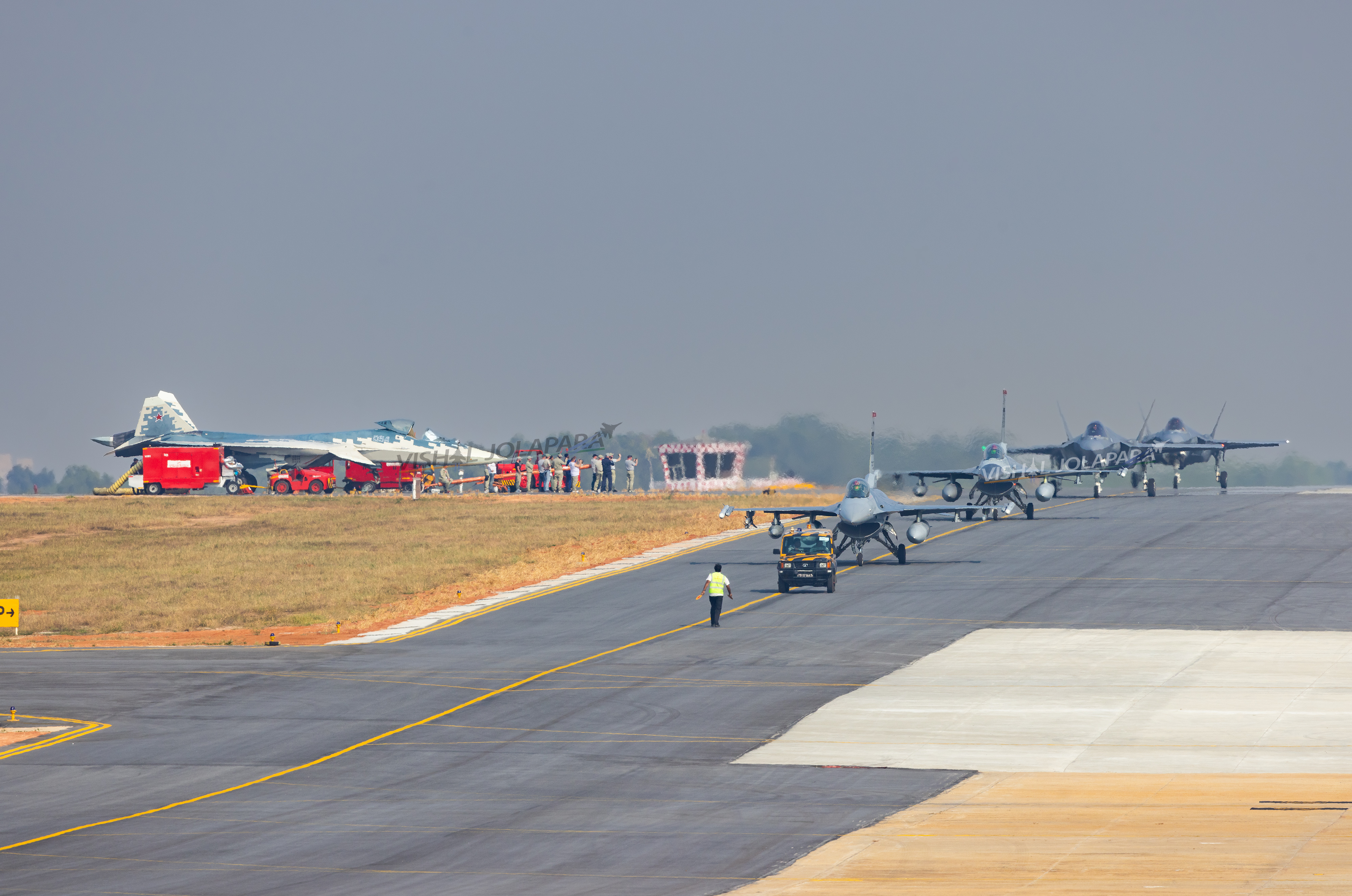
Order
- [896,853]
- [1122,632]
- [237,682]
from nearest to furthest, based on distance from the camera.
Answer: [896,853]
[237,682]
[1122,632]

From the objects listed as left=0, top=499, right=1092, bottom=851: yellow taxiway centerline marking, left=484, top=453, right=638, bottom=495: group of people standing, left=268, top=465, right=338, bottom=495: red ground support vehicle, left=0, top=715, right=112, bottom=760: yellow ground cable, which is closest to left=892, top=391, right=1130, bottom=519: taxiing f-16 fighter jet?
left=0, top=499, right=1092, bottom=851: yellow taxiway centerline marking

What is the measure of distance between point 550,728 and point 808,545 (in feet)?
62.1

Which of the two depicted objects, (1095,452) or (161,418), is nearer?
(1095,452)

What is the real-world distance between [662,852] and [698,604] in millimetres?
25684

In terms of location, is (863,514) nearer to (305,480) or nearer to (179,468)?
(305,480)

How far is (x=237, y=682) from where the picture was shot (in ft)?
117

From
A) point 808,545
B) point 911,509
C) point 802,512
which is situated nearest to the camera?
point 808,545

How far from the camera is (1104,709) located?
2988 centimetres

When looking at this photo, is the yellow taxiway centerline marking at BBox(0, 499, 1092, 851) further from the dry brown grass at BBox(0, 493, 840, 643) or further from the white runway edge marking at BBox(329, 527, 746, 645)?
the dry brown grass at BBox(0, 493, 840, 643)

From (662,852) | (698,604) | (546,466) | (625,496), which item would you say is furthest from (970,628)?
(546,466)

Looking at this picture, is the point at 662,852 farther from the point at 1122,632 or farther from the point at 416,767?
the point at 1122,632

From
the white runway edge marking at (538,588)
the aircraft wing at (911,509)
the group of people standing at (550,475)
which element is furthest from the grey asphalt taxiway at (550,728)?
the group of people standing at (550,475)

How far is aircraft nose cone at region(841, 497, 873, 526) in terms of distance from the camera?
1944 inches

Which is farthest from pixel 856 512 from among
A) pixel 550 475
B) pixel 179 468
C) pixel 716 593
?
pixel 179 468
